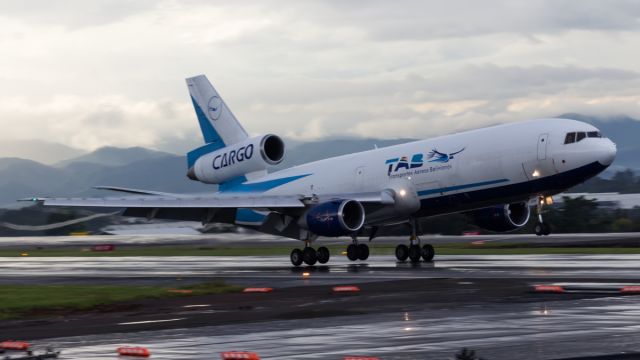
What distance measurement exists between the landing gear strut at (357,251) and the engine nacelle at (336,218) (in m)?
2.96

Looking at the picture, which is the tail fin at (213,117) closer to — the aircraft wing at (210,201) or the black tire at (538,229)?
the aircraft wing at (210,201)

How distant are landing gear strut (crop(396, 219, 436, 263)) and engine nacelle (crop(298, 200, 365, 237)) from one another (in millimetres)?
3023

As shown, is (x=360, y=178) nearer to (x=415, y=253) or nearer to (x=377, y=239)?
(x=415, y=253)

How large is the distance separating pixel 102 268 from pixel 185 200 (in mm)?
4601

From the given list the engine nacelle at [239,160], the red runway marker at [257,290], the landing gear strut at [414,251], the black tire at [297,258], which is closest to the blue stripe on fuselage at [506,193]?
the landing gear strut at [414,251]

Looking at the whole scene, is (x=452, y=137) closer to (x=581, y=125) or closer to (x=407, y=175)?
(x=407, y=175)

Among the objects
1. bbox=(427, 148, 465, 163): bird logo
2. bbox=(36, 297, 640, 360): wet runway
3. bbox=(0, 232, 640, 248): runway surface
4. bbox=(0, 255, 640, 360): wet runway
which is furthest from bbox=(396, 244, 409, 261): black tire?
bbox=(36, 297, 640, 360): wet runway

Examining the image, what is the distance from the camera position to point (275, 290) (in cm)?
2850

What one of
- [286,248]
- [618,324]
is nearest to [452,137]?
[286,248]

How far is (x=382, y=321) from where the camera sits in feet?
63.7

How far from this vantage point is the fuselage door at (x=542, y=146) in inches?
1572

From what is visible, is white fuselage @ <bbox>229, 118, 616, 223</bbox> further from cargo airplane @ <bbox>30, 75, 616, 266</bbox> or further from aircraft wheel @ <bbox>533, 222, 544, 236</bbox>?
aircraft wheel @ <bbox>533, 222, 544, 236</bbox>

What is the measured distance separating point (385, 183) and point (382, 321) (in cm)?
2545

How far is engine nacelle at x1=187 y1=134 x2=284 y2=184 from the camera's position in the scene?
50.5 meters
